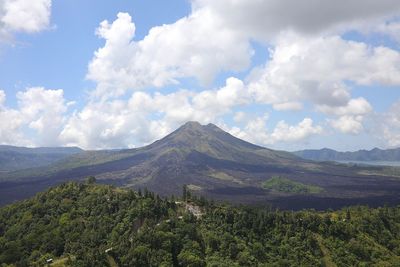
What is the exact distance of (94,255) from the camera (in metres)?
126

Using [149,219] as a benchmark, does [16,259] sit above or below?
below

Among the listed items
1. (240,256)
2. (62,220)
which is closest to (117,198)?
(62,220)

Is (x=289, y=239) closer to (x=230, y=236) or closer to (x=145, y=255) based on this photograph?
(x=230, y=236)

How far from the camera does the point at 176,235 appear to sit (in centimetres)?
13862

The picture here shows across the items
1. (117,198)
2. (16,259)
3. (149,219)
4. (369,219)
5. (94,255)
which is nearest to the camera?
(94,255)

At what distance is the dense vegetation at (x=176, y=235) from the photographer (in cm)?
13262

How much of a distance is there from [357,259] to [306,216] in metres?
28.4

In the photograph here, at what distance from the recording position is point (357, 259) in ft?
482

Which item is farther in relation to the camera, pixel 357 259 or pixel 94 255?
pixel 357 259

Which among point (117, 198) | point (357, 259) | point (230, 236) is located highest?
point (117, 198)

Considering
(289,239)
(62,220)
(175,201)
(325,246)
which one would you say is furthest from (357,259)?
(62,220)

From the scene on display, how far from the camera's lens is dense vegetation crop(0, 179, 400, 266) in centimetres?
13262

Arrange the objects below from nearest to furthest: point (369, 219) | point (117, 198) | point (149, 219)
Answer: point (149, 219) → point (117, 198) → point (369, 219)

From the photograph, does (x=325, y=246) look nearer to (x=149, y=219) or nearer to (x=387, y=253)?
(x=387, y=253)
